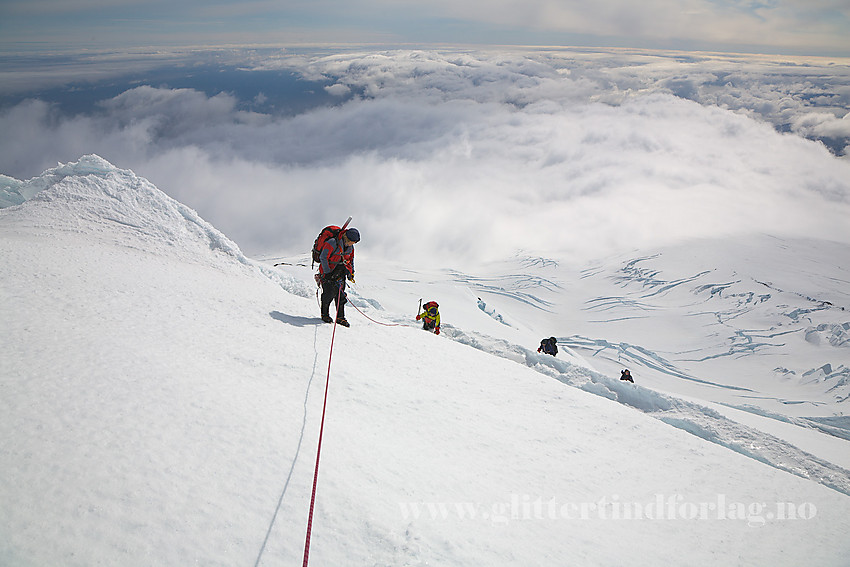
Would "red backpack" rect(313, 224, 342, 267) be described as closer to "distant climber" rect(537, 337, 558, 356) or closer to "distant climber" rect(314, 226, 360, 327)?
"distant climber" rect(314, 226, 360, 327)

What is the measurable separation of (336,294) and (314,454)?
203 inches

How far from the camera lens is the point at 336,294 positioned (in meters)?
8.23

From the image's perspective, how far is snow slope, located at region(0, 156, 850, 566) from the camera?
97.0 inches

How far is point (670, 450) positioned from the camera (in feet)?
17.0

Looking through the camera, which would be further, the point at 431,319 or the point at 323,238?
the point at 431,319

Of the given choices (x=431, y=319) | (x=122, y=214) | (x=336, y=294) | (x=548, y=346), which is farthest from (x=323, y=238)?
(x=548, y=346)

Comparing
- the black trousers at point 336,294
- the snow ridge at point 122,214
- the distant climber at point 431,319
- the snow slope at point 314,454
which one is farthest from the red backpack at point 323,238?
the distant climber at point 431,319

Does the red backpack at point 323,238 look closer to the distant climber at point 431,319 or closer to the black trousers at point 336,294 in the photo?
the black trousers at point 336,294

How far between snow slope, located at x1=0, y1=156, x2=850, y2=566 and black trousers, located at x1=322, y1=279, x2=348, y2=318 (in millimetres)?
625

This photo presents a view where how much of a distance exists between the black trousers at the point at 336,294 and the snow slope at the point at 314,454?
625 millimetres

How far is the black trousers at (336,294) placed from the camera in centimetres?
809

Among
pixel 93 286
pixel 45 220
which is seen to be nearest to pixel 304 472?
pixel 93 286

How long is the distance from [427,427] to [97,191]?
10769mm

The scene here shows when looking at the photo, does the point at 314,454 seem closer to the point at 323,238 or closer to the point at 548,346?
the point at 323,238
